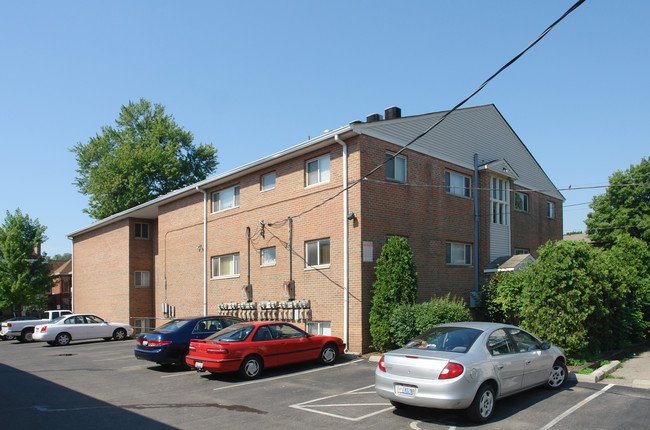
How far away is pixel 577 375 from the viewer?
1049 cm

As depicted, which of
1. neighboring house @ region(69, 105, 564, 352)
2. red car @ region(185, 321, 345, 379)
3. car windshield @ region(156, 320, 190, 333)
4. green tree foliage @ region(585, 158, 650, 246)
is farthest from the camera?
green tree foliage @ region(585, 158, 650, 246)

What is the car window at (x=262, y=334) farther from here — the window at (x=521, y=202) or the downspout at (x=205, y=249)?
the window at (x=521, y=202)

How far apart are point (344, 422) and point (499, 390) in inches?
99.9

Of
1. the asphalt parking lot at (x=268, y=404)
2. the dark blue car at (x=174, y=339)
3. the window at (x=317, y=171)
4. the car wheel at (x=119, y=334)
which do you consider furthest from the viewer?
the car wheel at (x=119, y=334)

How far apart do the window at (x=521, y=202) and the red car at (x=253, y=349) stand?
1405 centimetres

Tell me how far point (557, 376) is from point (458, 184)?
36.1ft

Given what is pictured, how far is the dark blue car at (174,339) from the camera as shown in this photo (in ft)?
44.7

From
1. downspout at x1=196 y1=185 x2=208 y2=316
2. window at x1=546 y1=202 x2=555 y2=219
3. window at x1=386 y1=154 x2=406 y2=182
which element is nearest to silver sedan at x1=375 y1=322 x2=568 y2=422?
window at x1=386 y1=154 x2=406 y2=182

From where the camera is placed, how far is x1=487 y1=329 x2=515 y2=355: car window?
27.2 ft

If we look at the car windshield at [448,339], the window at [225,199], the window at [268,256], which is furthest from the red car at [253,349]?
the window at [225,199]

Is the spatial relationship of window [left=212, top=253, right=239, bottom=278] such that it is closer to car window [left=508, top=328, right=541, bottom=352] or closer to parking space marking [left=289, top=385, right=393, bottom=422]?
parking space marking [left=289, top=385, right=393, bottom=422]

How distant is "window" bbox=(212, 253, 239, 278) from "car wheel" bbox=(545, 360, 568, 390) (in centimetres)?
1371

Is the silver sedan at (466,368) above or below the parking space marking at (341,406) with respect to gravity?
above

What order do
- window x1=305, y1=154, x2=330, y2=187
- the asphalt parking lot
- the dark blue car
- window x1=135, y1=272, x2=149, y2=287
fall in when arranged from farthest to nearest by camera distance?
window x1=135, y1=272, x2=149, y2=287
window x1=305, y1=154, x2=330, y2=187
the dark blue car
the asphalt parking lot
